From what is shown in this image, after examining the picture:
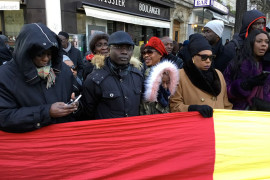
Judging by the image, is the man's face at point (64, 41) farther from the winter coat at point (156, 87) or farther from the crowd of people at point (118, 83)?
the winter coat at point (156, 87)

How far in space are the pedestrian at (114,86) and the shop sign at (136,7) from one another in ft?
24.6

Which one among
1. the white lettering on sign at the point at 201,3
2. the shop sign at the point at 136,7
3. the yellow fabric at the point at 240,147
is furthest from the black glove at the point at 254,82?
the white lettering on sign at the point at 201,3

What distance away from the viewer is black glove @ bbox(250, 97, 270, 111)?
7.87ft

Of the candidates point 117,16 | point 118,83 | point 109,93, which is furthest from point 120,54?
point 117,16

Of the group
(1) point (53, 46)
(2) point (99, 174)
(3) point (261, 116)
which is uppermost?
(1) point (53, 46)

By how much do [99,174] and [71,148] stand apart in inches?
12.1

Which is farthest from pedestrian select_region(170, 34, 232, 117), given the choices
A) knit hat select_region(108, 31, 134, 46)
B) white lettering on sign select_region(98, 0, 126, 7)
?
white lettering on sign select_region(98, 0, 126, 7)

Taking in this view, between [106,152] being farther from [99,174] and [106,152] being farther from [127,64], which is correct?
[127,64]

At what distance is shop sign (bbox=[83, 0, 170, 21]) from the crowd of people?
7.52 meters

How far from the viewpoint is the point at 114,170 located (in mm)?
1837

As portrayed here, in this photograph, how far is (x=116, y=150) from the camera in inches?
74.5

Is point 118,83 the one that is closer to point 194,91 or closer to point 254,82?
point 194,91

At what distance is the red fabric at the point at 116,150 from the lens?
1.75 metres

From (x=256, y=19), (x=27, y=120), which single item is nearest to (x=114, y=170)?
(x=27, y=120)
